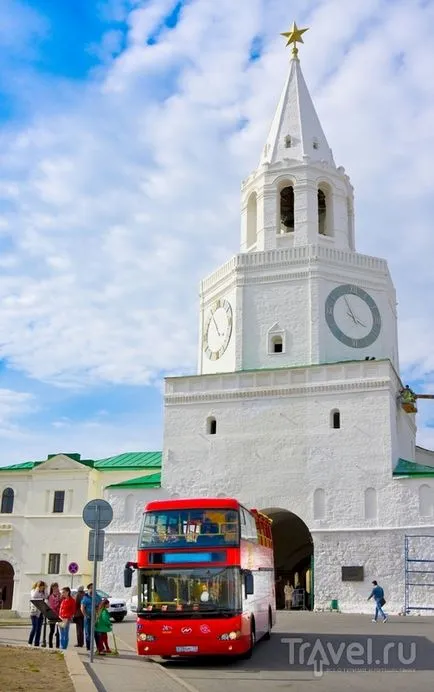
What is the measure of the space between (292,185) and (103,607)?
2478 centimetres

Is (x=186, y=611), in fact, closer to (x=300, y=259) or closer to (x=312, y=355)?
(x=312, y=355)

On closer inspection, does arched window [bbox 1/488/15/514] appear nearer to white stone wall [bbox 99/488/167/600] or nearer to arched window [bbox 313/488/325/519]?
white stone wall [bbox 99/488/167/600]

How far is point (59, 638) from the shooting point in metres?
20.5

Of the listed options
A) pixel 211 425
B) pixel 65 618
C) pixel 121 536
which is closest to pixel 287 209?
pixel 211 425

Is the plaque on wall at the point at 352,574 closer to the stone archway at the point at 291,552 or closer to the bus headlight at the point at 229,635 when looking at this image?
the stone archway at the point at 291,552

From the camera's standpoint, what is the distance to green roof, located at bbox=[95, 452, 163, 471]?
41188mm

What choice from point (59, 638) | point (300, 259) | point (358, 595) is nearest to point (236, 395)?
point (300, 259)

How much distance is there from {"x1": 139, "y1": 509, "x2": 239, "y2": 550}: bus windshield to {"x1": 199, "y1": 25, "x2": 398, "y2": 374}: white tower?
18.4m

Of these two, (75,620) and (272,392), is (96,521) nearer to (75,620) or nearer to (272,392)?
(75,620)

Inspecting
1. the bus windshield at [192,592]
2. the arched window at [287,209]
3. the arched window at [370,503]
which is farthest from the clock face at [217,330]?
the bus windshield at [192,592]

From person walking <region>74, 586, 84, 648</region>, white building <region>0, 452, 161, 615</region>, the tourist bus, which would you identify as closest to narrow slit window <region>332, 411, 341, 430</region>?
white building <region>0, 452, 161, 615</region>

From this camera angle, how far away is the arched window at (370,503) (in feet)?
104

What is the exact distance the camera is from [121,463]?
42500 mm

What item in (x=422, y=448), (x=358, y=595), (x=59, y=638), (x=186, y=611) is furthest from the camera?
(x=422, y=448)
